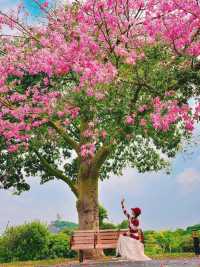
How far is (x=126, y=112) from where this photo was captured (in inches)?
666

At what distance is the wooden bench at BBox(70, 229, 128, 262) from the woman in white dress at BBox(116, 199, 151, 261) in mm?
1751

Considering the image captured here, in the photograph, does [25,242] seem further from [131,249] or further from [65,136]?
[131,249]

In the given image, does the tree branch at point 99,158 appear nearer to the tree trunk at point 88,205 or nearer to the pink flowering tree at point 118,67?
the tree trunk at point 88,205

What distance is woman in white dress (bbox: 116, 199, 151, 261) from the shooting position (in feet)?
61.6

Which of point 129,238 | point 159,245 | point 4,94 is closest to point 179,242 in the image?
point 159,245

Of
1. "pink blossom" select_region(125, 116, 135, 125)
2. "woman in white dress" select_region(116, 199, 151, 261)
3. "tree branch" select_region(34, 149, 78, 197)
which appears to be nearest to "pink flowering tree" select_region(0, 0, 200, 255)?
"pink blossom" select_region(125, 116, 135, 125)

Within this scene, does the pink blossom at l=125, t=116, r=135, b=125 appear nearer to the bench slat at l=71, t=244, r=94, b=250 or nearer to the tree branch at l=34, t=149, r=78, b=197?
the bench slat at l=71, t=244, r=94, b=250

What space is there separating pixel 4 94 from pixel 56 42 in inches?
241

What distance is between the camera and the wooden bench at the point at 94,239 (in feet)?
67.9

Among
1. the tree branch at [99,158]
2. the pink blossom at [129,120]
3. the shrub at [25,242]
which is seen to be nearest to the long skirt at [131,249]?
the pink blossom at [129,120]

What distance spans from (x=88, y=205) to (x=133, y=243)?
604 centimetres

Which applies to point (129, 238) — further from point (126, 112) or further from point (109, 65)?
point (109, 65)

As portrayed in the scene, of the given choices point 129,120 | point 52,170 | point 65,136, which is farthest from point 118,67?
point 52,170

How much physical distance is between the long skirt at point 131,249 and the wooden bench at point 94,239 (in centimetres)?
175
